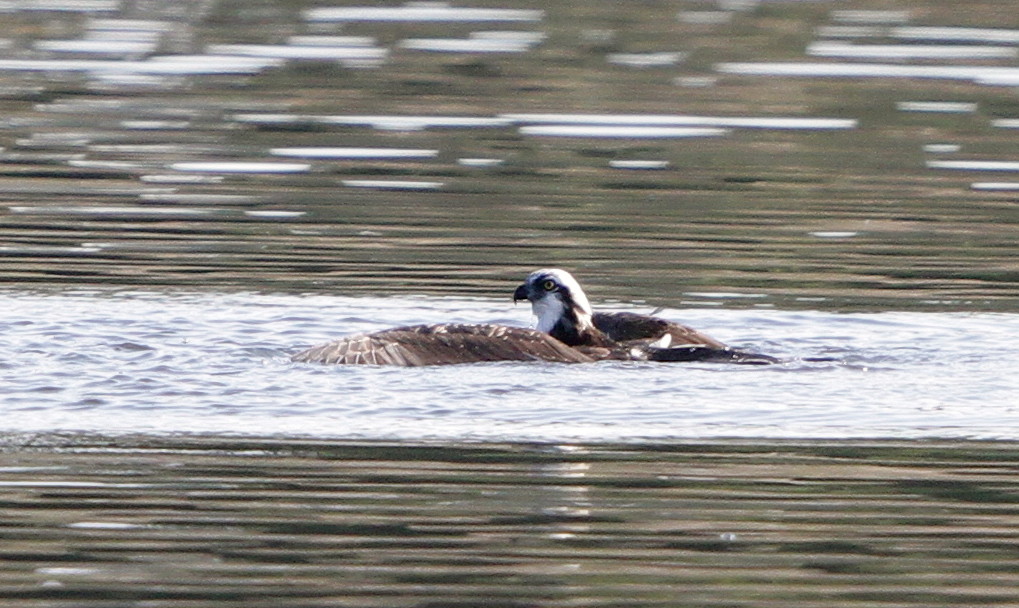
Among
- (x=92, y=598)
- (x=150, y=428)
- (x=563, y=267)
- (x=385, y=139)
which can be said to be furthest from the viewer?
(x=385, y=139)

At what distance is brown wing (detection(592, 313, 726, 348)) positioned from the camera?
13078 mm

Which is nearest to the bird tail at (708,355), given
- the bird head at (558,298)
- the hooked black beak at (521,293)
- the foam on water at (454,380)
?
the foam on water at (454,380)

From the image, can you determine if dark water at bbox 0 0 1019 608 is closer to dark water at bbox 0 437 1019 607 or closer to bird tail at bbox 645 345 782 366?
dark water at bbox 0 437 1019 607

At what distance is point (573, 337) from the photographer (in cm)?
1365

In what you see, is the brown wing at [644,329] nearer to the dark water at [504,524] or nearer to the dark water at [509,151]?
the dark water at [509,151]

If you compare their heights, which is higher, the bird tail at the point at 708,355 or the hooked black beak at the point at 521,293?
the hooked black beak at the point at 521,293

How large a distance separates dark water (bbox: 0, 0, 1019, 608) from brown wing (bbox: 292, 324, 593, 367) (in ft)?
0.72

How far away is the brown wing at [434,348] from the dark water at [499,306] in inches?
8.7

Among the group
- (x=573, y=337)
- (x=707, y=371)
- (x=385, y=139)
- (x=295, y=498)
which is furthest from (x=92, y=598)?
(x=385, y=139)

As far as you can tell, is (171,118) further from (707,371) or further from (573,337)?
(707,371)

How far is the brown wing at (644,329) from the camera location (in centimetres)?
1308

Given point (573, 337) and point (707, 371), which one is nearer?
point (707, 371)

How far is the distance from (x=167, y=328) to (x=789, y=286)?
4.06m

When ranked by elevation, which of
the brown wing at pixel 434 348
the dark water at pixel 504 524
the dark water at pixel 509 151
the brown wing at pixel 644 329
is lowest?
the dark water at pixel 509 151
